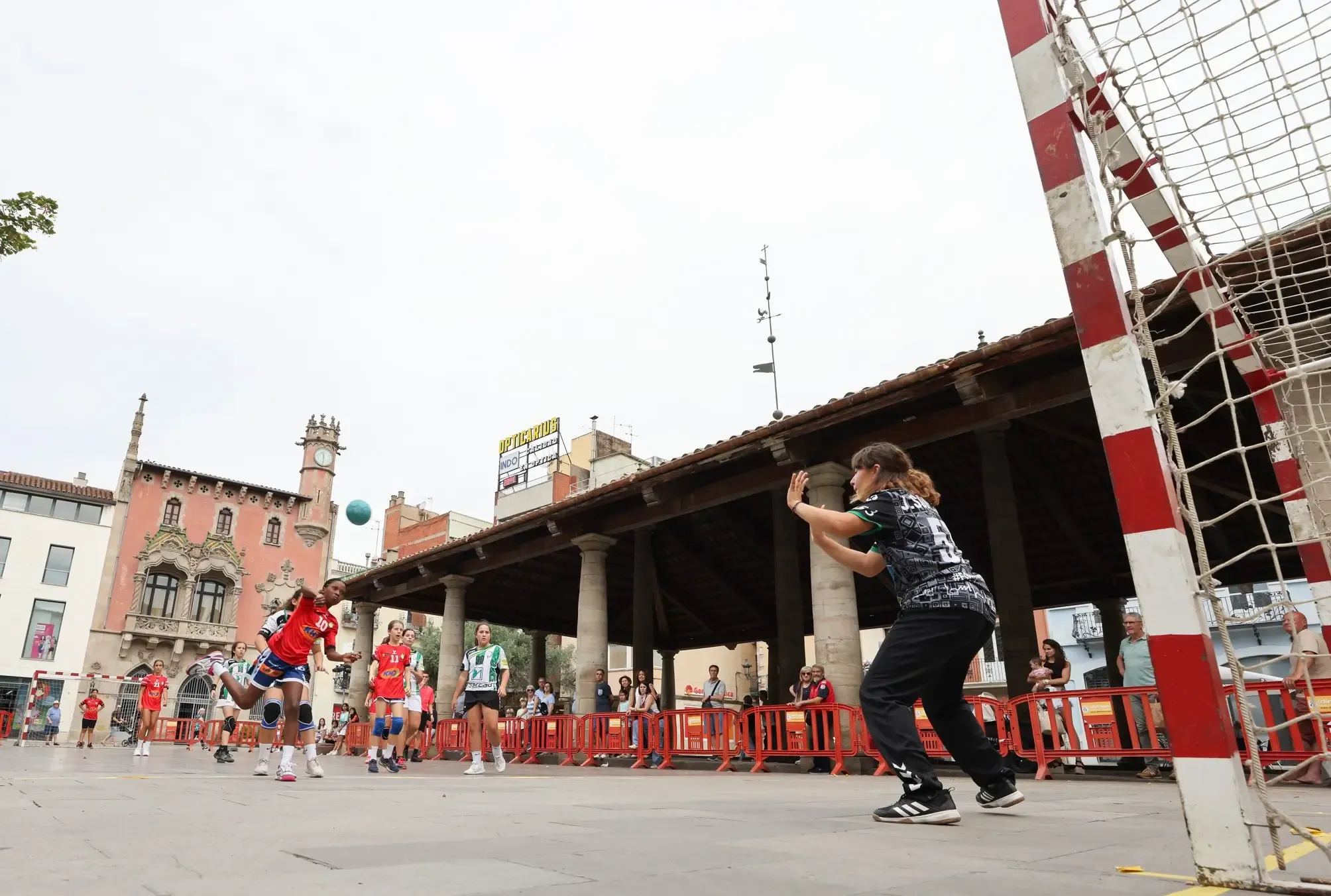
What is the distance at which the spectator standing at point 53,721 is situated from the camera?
1373 inches

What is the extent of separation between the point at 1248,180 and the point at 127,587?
46.3 m

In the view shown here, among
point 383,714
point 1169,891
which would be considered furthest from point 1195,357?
point 383,714

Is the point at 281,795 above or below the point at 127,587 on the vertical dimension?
below

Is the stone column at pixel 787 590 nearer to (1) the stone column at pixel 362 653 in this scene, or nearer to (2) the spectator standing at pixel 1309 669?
(2) the spectator standing at pixel 1309 669

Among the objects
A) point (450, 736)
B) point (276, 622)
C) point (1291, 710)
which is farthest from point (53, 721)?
point (1291, 710)

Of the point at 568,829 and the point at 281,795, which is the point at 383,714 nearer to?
the point at 281,795

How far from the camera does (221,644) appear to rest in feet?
135

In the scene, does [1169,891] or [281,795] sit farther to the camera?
[281,795]

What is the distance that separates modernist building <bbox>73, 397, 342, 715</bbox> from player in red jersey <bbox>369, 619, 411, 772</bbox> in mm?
34349

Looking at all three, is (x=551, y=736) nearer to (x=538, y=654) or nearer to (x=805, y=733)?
(x=805, y=733)

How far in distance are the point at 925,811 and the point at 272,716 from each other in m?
6.74

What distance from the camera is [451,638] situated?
1923 cm

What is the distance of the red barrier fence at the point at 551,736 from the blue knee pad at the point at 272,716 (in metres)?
6.38

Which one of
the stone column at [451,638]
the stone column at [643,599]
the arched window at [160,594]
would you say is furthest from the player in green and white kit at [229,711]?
the arched window at [160,594]
